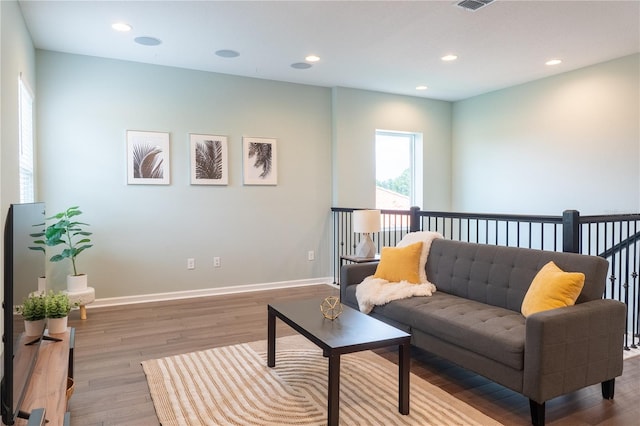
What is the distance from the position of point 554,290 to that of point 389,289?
1234 mm

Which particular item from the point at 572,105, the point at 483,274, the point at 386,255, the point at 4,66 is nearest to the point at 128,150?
the point at 4,66

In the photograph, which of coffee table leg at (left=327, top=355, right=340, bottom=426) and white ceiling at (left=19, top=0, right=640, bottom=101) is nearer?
coffee table leg at (left=327, top=355, right=340, bottom=426)

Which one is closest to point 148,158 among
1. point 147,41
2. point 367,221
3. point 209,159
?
point 209,159

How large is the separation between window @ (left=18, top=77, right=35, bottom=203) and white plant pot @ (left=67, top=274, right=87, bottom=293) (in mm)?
857

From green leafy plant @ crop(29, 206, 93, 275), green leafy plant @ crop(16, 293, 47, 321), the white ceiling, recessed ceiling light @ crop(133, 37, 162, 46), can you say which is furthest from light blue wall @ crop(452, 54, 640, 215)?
green leafy plant @ crop(16, 293, 47, 321)

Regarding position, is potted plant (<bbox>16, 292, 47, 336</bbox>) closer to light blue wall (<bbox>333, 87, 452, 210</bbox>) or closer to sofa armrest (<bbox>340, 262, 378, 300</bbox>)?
sofa armrest (<bbox>340, 262, 378, 300</bbox>)

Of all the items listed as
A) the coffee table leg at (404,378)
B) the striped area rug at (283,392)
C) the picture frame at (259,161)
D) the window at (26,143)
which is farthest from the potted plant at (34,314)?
the picture frame at (259,161)

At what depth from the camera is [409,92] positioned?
6.37 metres

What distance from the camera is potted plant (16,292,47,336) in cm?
204

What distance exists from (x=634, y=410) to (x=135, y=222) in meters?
4.78

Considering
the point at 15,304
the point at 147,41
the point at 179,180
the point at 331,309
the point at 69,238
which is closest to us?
the point at 15,304

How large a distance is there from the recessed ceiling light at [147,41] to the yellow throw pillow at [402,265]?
10.1 feet

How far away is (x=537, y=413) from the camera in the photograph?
7.22ft

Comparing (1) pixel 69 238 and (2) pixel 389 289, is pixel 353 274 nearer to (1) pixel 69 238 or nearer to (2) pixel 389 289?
(2) pixel 389 289
